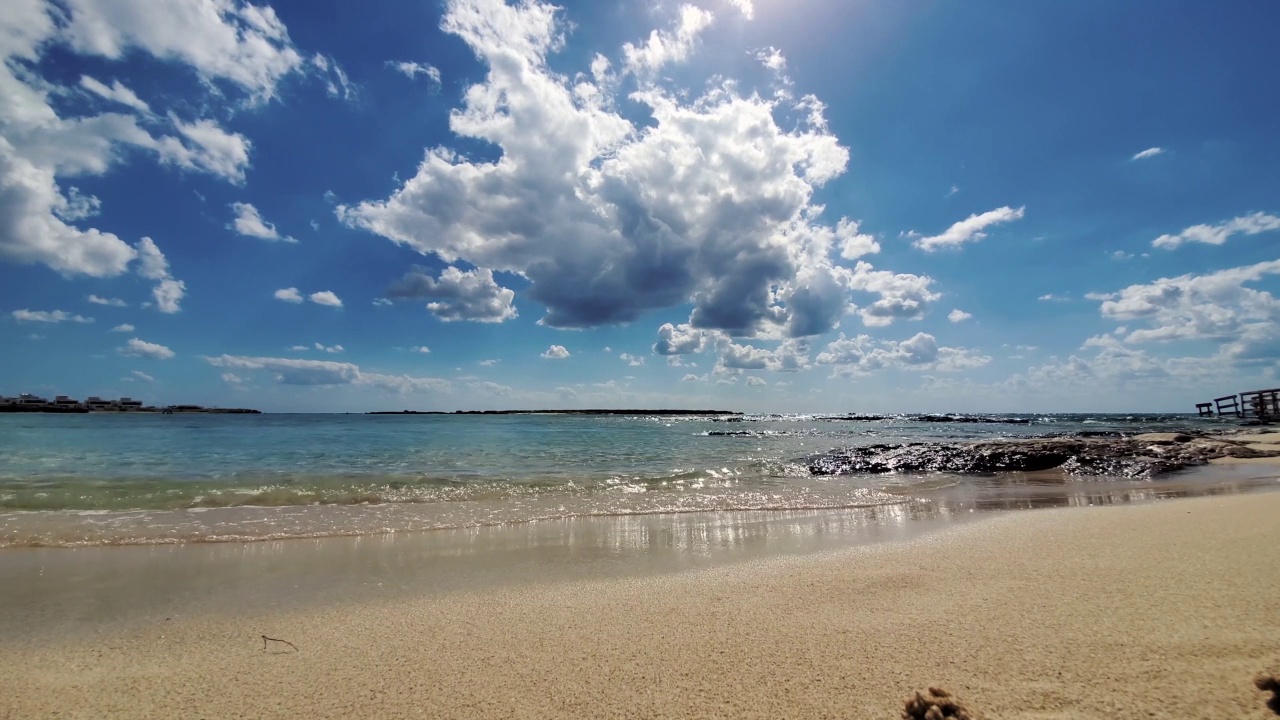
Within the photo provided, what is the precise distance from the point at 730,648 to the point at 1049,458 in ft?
57.8

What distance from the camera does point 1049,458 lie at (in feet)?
52.5

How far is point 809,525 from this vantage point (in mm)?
7719

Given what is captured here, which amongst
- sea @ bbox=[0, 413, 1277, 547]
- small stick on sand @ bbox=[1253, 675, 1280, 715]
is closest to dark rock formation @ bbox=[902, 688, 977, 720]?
small stick on sand @ bbox=[1253, 675, 1280, 715]

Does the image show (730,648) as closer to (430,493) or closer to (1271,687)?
(1271,687)

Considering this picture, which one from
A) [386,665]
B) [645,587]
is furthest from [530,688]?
[645,587]

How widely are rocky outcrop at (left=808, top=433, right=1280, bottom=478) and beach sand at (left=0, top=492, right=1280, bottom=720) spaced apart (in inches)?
454

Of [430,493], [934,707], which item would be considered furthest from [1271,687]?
[430,493]

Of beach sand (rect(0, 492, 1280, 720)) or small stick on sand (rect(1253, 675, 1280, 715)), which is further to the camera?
beach sand (rect(0, 492, 1280, 720))

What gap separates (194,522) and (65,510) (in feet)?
9.45

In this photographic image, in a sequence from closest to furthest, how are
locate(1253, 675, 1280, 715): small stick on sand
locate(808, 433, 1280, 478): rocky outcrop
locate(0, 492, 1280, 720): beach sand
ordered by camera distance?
1. locate(1253, 675, 1280, 715): small stick on sand
2. locate(0, 492, 1280, 720): beach sand
3. locate(808, 433, 1280, 478): rocky outcrop

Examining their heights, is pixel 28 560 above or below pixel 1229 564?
below

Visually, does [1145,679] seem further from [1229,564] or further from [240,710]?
[240,710]

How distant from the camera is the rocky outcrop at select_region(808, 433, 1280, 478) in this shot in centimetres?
1499

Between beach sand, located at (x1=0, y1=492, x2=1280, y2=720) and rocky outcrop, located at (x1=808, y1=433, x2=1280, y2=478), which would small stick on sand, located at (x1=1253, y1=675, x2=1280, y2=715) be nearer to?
beach sand, located at (x1=0, y1=492, x2=1280, y2=720)
